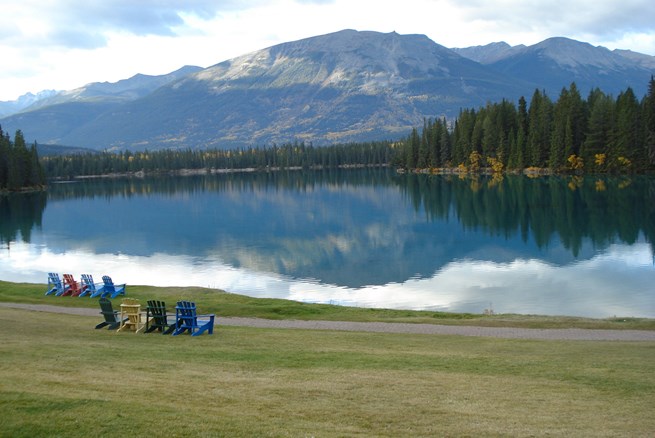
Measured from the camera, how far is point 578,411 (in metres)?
14.7

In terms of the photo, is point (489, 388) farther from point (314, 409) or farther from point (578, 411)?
point (314, 409)

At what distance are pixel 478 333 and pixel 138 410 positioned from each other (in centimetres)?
1813

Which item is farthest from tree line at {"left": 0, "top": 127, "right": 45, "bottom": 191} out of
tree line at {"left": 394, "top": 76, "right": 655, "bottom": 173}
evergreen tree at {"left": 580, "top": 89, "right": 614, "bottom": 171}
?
evergreen tree at {"left": 580, "top": 89, "right": 614, "bottom": 171}

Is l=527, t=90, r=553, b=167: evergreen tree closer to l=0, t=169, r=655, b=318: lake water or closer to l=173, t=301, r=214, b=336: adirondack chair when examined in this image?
l=0, t=169, r=655, b=318: lake water

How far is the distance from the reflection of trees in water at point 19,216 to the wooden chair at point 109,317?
63.1 meters

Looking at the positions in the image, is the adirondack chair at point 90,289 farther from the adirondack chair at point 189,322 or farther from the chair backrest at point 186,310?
the chair backrest at point 186,310

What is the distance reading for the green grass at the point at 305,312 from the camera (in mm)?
Result: 29792

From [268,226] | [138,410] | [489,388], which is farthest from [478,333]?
[268,226]

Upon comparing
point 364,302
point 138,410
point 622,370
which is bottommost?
point 364,302

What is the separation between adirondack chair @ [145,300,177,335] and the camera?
28.0m

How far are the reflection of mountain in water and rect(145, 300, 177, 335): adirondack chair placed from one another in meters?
24.2

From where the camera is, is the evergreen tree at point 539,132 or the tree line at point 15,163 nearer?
the evergreen tree at point 539,132

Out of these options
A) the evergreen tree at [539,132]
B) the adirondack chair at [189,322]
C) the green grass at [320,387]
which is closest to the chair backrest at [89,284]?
the green grass at [320,387]

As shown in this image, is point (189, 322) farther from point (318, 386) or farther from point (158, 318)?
point (318, 386)
